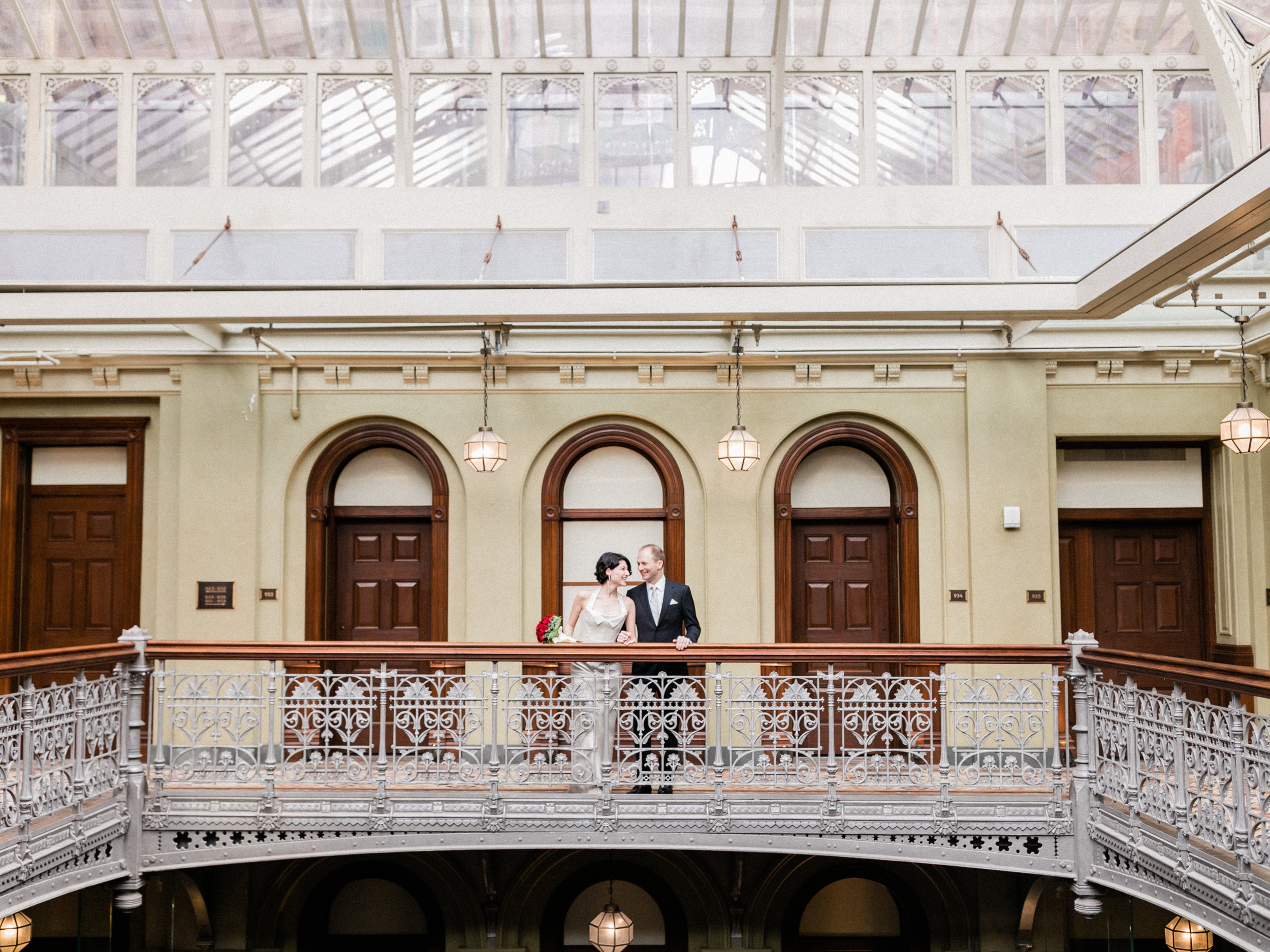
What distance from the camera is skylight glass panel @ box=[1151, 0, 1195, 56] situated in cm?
905

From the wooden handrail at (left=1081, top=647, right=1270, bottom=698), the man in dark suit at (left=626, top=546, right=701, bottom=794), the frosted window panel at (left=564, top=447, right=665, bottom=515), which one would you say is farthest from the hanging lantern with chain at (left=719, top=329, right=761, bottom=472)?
the wooden handrail at (left=1081, top=647, right=1270, bottom=698)

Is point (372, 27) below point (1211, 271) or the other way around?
the other way around

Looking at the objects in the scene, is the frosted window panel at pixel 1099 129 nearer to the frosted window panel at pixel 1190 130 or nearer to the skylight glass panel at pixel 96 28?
the frosted window panel at pixel 1190 130

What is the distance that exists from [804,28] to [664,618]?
5.60 m

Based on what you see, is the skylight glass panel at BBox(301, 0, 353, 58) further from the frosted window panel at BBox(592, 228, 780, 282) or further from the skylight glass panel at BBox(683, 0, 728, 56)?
the skylight glass panel at BBox(683, 0, 728, 56)

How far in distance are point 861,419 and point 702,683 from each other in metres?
3.36

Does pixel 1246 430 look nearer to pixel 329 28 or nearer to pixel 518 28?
pixel 518 28

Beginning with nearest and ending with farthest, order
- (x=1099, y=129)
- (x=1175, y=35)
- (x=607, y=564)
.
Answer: (x=607, y=564) < (x=1175, y=35) < (x=1099, y=129)

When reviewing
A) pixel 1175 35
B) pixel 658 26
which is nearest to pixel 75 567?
pixel 658 26

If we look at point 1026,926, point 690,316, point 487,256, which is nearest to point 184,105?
point 487,256

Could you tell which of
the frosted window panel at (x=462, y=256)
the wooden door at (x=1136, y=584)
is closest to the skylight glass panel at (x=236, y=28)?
the frosted window panel at (x=462, y=256)

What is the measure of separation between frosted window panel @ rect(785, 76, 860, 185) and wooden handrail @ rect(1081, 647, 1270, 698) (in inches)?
191

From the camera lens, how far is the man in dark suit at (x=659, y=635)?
23.2ft

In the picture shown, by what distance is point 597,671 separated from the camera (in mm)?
7156
